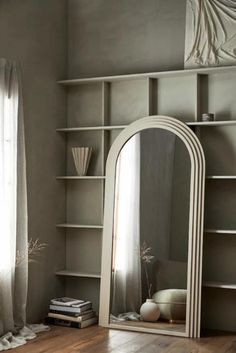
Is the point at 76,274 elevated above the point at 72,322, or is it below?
above

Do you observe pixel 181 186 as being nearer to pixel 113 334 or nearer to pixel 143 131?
pixel 143 131

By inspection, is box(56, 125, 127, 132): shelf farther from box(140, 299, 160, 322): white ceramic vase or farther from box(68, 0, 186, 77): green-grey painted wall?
box(140, 299, 160, 322): white ceramic vase

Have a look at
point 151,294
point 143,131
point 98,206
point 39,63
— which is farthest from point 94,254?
point 39,63

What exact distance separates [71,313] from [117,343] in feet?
2.36

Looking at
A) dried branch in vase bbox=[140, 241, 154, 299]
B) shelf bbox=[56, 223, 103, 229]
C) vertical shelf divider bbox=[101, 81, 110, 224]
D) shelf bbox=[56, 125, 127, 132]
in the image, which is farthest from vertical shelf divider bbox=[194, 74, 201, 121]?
shelf bbox=[56, 223, 103, 229]

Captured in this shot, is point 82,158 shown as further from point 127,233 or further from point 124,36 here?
point 124,36

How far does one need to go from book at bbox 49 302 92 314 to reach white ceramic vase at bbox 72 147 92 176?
3.89 feet

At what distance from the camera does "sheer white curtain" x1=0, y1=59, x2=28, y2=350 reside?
5.13 m

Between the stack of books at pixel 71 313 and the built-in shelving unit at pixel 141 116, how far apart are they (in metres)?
0.27

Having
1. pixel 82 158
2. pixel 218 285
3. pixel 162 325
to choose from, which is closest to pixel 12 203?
pixel 82 158

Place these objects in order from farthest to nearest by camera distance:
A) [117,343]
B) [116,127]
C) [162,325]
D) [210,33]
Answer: [116,127], [210,33], [162,325], [117,343]

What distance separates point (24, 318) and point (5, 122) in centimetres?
162

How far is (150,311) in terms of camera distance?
5344 mm

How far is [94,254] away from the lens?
19.7ft
